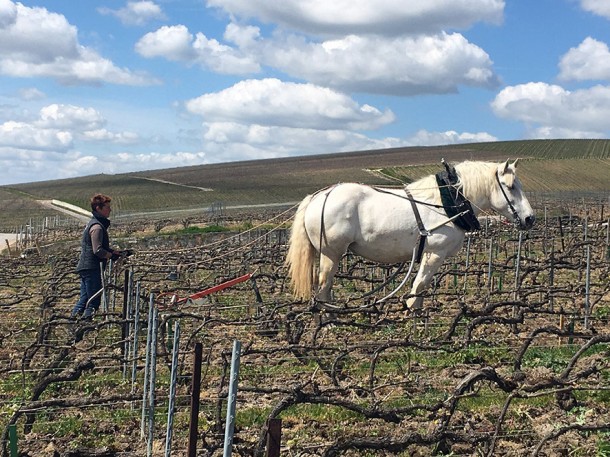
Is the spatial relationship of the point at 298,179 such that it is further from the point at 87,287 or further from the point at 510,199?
the point at 87,287

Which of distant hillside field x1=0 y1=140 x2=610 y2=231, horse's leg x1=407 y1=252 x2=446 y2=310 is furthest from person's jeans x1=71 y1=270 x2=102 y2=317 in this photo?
distant hillside field x1=0 y1=140 x2=610 y2=231

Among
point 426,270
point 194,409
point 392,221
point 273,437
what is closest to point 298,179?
point 392,221

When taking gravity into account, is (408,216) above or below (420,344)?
above

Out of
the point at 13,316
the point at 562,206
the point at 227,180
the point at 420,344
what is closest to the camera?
the point at 420,344

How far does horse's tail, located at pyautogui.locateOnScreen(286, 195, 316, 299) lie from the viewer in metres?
8.05

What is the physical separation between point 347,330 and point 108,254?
2.94 metres

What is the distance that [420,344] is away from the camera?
17.9 feet

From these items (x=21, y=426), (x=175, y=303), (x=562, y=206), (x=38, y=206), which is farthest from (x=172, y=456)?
(x=38, y=206)

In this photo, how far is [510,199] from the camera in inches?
324

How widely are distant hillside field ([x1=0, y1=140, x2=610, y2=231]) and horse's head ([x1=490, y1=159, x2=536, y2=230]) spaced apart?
4374 centimetres

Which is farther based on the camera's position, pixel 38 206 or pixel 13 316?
pixel 38 206

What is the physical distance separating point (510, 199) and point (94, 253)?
16.4 feet

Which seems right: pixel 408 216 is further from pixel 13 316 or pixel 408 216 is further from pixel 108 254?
pixel 13 316

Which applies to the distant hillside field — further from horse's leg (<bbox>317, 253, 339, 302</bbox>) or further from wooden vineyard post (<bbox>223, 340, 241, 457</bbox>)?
wooden vineyard post (<bbox>223, 340, 241, 457</bbox>)
